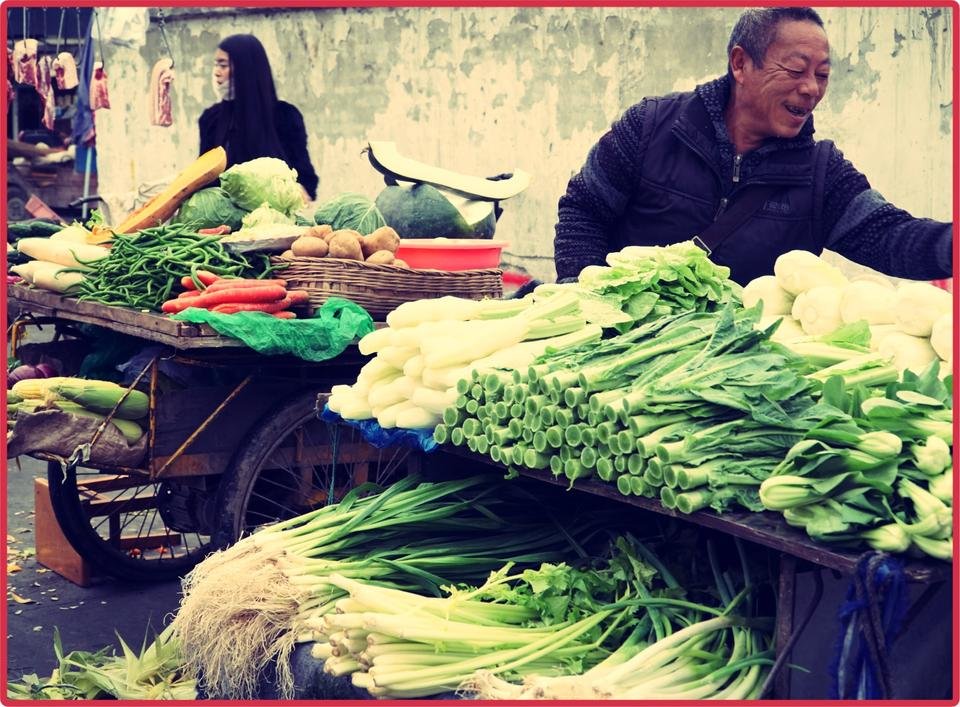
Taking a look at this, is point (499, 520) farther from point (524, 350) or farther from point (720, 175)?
point (720, 175)

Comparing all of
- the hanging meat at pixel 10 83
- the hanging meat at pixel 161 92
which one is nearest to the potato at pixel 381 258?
the hanging meat at pixel 161 92

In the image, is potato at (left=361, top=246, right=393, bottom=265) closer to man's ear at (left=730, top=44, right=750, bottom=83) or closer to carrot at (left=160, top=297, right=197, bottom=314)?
carrot at (left=160, top=297, right=197, bottom=314)

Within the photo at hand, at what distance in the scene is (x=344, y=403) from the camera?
3.70 meters

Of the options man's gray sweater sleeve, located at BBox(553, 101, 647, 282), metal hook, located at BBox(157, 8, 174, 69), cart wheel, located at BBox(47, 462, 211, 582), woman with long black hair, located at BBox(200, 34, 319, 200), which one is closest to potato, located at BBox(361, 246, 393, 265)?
man's gray sweater sleeve, located at BBox(553, 101, 647, 282)

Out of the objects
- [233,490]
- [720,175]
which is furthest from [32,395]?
[720,175]

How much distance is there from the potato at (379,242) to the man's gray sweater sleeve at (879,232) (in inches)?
75.6

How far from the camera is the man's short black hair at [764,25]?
4.14 metres

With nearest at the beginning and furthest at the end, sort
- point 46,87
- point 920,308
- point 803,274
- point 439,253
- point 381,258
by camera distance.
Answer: point 920,308 < point 803,274 < point 381,258 < point 439,253 < point 46,87

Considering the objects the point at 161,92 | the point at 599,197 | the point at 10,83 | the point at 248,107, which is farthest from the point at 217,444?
the point at 10,83

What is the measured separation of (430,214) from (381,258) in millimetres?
749

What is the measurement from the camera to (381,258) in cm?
532

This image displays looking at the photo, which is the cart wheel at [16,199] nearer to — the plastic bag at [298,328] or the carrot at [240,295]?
the carrot at [240,295]

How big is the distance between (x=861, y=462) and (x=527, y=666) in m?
0.95

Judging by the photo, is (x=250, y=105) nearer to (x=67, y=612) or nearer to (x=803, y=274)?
(x=67, y=612)
